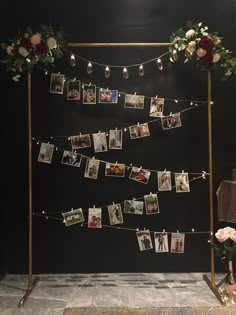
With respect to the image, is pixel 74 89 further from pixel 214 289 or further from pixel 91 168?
pixel 214 289

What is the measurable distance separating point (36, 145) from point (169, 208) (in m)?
1.40

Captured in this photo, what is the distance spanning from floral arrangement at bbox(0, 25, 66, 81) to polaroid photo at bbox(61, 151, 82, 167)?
2.92 ft

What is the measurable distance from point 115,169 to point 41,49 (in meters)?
1.28

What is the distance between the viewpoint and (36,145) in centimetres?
385

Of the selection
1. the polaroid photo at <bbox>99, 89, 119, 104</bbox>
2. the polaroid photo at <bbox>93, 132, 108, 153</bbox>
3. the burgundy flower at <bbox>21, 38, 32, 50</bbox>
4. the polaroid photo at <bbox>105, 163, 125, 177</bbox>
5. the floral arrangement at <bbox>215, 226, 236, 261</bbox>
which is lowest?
the floral arrangement at <bbox>215, 226, 236, 261</bbox>

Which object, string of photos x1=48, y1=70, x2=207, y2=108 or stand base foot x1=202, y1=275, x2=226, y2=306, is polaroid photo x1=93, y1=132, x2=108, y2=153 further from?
stand base foot x1=202, y1=275, x2=226, y2=306

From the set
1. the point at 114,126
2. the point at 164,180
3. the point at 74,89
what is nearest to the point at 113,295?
the point at 164,180

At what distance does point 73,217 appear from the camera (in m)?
3.84

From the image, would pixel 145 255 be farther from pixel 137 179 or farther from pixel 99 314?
pixel 99 314

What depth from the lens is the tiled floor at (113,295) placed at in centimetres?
298

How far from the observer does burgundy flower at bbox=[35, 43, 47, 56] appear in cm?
326

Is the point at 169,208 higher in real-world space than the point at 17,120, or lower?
lower

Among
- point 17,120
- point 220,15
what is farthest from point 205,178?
point 17,120

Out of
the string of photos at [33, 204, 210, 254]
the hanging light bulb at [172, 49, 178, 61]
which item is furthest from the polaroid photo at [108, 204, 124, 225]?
the hanging light bulb at [172, 49, 178, 61]
